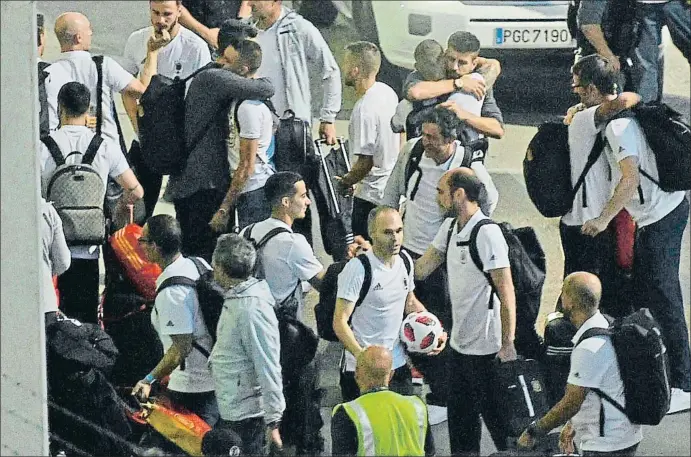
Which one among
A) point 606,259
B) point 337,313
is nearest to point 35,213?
point 337,313

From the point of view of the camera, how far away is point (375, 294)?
6902 mm

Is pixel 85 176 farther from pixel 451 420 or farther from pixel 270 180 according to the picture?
pixel 451 420

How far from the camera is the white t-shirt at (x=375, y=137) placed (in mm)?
7949

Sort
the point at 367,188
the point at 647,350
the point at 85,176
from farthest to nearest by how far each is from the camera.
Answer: the point at 367,188 → the point at 85,176 → the point at 647,350

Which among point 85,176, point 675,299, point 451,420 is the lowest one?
point 451,420

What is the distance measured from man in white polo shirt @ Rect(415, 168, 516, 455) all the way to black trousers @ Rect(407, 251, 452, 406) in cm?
30

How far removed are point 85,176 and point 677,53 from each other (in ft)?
20.4

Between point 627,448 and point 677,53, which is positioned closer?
point 627,448

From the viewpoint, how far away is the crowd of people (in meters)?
6.62

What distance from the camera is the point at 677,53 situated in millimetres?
12156

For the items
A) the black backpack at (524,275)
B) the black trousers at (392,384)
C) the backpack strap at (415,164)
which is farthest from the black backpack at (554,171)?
the black trousers at (392,384)

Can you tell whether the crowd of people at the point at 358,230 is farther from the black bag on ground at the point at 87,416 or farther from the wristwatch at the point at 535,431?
the black bag on ground at the point at 87,416

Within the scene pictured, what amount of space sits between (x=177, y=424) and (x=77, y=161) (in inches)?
59.4

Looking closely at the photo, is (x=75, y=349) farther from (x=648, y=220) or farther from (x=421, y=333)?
(x=648, y=220)
